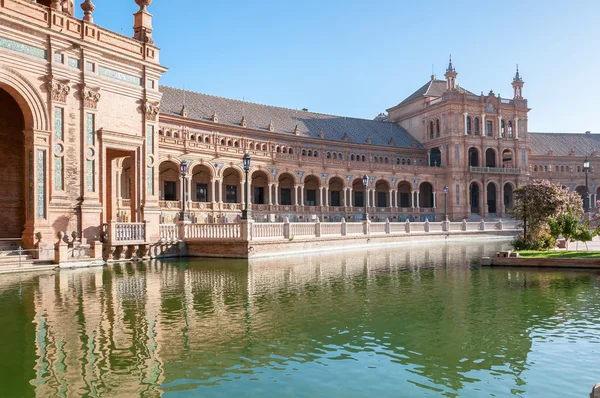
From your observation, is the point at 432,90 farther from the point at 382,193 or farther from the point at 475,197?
the point at 382,193

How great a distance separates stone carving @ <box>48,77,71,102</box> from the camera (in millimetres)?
21828

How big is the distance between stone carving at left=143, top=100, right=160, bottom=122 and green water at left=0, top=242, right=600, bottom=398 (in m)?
12.3

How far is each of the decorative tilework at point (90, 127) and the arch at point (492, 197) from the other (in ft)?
187

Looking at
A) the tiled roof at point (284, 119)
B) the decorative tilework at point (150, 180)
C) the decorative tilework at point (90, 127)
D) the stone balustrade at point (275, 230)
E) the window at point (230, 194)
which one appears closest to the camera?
the decorative tilework at point (90, 127)

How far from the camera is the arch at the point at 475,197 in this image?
6750cm

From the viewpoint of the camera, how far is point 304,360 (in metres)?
7.44

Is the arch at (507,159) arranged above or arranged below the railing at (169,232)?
above

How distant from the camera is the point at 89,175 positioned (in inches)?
909

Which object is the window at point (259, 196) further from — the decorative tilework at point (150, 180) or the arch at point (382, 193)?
the decorative tilework at point (150, 180)

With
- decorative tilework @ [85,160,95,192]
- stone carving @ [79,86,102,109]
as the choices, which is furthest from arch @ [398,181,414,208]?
decorative tilework @ [85,160,95,192]

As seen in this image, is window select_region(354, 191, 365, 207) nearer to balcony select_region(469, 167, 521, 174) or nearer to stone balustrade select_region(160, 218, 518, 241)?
balcony select_region(469, 167, 521, 174)

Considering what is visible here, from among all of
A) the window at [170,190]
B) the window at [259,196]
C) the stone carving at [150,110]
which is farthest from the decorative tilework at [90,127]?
the window at [259,196]

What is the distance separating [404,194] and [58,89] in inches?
1982

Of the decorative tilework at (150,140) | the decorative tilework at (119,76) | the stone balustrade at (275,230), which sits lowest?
the stone balustrade at (275,230)
